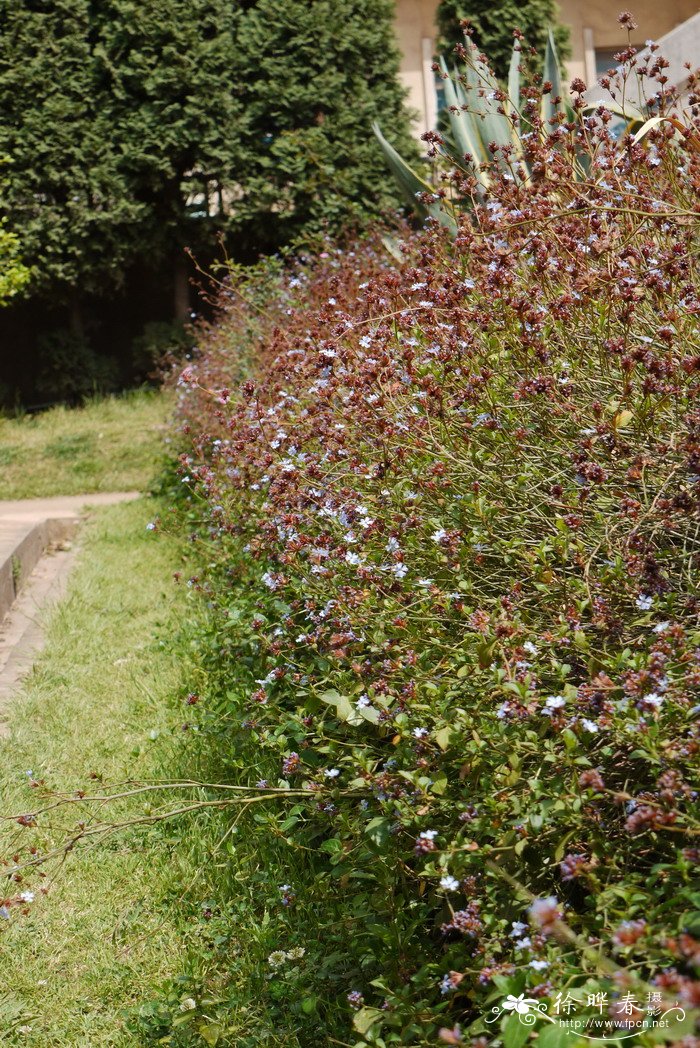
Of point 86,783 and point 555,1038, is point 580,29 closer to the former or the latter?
point 86,783

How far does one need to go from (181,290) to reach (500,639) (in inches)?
394

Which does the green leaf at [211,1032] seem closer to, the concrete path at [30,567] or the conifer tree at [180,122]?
the concrete path at [30,567]

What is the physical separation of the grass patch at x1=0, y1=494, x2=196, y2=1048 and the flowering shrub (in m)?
0.28

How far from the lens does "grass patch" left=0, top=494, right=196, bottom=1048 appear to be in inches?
97.3

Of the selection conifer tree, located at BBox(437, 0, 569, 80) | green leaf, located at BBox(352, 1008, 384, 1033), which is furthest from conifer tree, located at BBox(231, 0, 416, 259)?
green leaf, located at BBox(352, 1008, 384, 1033)

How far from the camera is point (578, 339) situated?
2.79 m

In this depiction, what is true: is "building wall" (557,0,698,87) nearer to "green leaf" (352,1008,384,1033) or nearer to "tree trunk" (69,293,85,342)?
"tree trunk" (69,293,85,342)

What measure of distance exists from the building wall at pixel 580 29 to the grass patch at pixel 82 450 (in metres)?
7.24

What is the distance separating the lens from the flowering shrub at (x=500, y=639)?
5.90 ft

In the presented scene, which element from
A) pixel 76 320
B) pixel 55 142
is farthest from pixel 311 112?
pixel 76 320

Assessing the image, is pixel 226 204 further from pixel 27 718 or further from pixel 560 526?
pixel 560 526

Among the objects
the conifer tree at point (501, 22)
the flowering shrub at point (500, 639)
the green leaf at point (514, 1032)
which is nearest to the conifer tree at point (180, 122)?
the conifer tree at point (501, 22)

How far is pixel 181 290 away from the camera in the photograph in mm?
11438

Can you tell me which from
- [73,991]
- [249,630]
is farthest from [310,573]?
[73,991]
